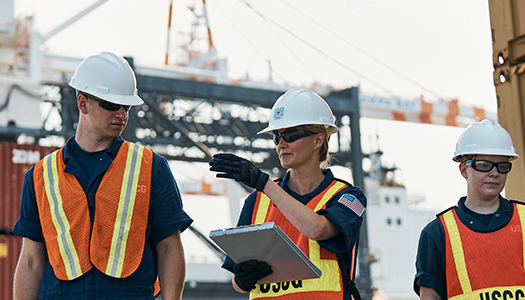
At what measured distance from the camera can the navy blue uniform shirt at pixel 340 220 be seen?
321cm

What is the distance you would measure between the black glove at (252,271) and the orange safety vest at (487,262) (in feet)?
3.34

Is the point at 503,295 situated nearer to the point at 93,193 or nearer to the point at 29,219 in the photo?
the point at 93,193

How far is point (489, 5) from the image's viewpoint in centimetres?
446

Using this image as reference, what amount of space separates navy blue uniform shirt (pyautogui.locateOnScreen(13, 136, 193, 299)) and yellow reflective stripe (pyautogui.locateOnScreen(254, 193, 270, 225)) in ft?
1.42

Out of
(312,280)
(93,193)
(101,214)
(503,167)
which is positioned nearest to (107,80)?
(93,193)

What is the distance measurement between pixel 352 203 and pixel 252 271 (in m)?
0.61

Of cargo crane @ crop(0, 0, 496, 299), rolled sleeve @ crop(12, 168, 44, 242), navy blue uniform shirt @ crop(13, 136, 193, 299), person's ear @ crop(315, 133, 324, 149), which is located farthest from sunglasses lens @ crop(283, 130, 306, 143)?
cargo crane @ crop(0, 0, 496, 299)

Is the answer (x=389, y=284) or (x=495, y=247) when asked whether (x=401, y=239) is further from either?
(x=495, y=247)

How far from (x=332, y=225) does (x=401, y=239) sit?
44138 mm

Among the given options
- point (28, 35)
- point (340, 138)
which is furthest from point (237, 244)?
point (28, 35)

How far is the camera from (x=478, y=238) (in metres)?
3.48

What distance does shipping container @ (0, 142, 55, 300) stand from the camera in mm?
13789

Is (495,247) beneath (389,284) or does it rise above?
above

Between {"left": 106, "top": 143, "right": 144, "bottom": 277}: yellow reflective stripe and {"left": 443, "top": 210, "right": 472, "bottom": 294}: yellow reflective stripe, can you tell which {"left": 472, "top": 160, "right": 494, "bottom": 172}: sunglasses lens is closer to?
{"left": 443, "top": 210, "right": 472, "bottom": 294}: yellow reflective stripe
